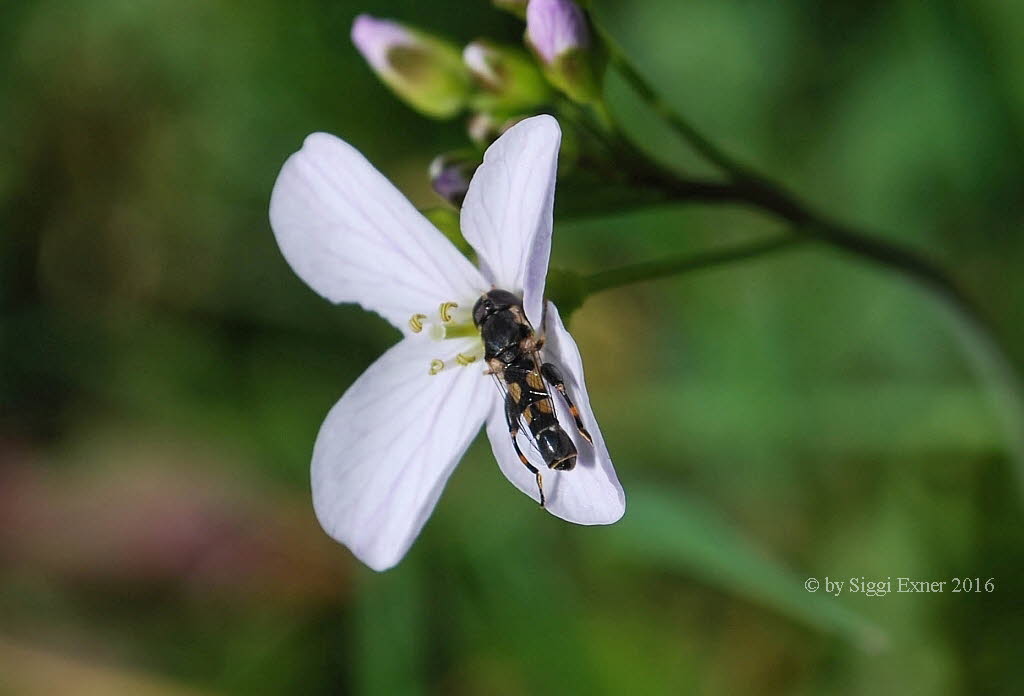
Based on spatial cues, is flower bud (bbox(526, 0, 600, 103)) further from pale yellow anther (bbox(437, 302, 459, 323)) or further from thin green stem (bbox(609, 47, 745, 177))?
pale yellow anther (bbox(437, 302, 459, 323))

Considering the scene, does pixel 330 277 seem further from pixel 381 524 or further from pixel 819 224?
pixel 819 224

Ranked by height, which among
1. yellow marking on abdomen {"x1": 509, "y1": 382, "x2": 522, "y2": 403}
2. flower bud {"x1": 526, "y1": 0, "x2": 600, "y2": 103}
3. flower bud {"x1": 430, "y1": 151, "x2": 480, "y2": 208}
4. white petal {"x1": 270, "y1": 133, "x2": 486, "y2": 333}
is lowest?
yellow marking on abdomen {"x1": 509, "y1": 382, "x2": 522, "y2": 403}

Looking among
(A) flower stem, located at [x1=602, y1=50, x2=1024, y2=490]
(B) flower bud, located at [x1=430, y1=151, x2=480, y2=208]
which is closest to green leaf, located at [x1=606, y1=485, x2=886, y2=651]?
(A) flower stem, located at [x1=602, y1=50, x2=1024, y2=490]

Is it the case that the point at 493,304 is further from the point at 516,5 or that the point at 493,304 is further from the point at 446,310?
the point at 516,5

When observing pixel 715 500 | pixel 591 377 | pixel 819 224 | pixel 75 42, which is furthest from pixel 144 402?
pixel 819 224
